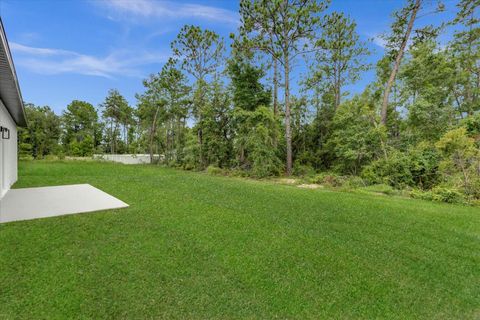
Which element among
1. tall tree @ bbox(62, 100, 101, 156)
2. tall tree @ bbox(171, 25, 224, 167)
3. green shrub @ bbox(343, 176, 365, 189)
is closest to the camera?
green shrub @ bbox(343, 176, 365, 189)

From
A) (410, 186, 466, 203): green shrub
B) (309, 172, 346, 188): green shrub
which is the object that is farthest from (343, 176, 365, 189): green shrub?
(410, 186, 466, 203): green shrub

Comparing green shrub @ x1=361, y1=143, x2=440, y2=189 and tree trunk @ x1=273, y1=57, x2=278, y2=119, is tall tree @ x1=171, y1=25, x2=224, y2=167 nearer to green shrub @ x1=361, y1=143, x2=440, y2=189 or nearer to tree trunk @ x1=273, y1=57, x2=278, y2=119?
tree trunk @ x1=273, y1=57, x2=278, y2=119

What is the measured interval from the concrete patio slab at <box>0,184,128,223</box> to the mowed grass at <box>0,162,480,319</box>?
428 millimetres

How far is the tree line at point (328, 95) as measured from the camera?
30.0ft

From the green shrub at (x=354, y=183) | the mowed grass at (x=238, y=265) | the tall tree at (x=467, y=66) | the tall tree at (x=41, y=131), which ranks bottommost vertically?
the mowed grass at (x=238, y=265)

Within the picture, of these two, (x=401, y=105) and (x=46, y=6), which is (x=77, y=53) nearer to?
(x=46, y=6)

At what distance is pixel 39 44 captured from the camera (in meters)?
9.70

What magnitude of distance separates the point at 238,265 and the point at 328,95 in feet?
39.2

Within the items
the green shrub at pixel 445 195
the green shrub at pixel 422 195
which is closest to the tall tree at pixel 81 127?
the green shrub at pixel 422 195

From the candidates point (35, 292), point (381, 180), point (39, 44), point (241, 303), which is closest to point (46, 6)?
point (39, 44)

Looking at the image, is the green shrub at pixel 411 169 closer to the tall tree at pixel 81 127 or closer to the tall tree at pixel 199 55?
the tall tree at pixel 199 55

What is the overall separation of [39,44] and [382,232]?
13.6m

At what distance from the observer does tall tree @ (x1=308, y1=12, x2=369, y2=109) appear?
12129mm

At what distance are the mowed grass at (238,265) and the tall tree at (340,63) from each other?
398 inches
